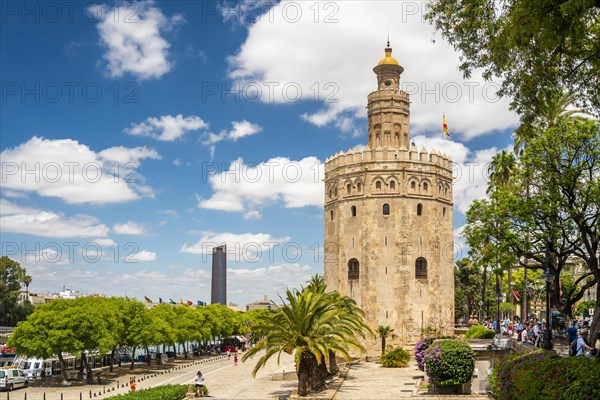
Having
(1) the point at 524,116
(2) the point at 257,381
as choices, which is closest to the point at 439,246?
(2) the point at 257,381

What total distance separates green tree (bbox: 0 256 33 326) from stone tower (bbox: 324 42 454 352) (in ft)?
162

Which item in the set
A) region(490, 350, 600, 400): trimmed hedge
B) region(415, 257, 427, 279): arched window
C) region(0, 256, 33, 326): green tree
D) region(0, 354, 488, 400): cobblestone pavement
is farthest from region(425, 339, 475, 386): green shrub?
region(0, 256, 33, 326): green tree

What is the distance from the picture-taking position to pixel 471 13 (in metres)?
14.0

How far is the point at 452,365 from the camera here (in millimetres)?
24406

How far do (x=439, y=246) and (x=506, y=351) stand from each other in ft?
98.8

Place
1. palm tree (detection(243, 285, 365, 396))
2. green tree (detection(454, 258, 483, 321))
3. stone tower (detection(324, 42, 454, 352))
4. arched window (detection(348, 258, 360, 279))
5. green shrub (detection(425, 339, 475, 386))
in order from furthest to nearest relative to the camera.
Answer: green tree (detection(454, 258, 483, 321)) → arched window (detection(348, 258, 360, 279)) → stone tower (detection(324, 42, 454, 352)) → palm tree (detection(243, 285, 365, 396)) → green shrub (detection(425, 339, 475, 386))

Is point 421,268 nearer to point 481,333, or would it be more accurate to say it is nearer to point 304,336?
point 481,333

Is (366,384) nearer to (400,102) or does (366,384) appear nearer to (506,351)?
(506,351)

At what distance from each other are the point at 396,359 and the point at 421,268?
424 inches

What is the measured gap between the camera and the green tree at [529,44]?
11.8 metres

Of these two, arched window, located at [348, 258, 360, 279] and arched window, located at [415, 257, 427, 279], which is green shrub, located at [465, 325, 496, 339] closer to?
arched window, located at [415, 257, 427, 279]

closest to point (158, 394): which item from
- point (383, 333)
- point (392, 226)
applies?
point (383, 333)

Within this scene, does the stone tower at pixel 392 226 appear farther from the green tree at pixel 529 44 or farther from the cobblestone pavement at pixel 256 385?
the green tree at pixel 529 44

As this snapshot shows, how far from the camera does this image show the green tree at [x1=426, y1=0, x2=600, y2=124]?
1182 centimetres
